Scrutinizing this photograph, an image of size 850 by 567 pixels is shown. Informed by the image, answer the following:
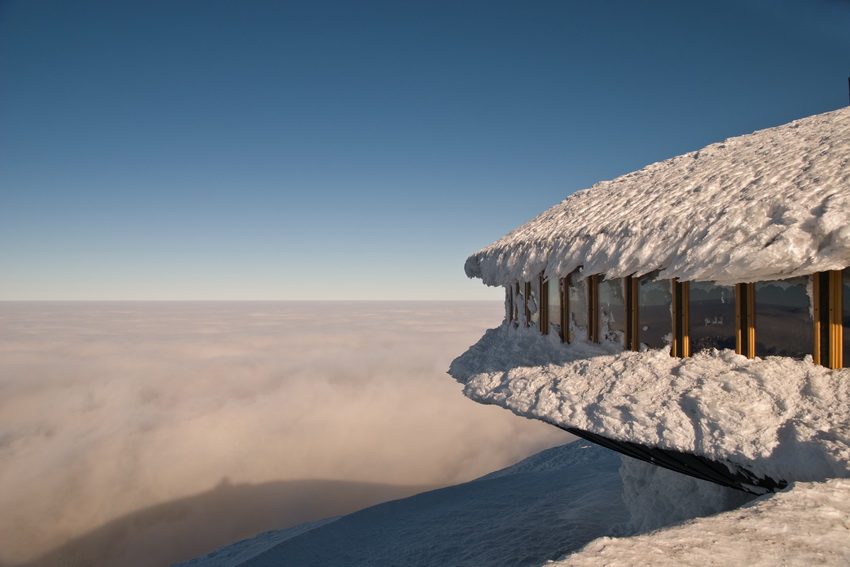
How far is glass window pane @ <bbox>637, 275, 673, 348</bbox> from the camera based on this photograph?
614 centimetres

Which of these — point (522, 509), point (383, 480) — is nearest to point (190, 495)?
point (383, 480)

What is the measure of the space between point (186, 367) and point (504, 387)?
152544mm

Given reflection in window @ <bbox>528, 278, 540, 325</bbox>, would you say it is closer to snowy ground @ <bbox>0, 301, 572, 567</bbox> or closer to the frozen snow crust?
the frozen snow crust

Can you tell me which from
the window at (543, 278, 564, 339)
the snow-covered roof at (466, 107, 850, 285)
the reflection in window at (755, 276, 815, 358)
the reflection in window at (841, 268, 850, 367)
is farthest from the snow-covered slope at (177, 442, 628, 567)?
the reflection in window at (841, 268, 850, 367)

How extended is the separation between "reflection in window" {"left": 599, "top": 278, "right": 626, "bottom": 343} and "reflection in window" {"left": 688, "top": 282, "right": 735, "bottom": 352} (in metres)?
1.01

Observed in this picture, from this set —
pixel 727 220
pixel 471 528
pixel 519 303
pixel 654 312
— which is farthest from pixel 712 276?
pixel 471 528

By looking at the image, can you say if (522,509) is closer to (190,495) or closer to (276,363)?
(190,495)

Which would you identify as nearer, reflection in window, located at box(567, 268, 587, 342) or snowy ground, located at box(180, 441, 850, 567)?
snowy ground, located at box(180, 441, 850, 567)

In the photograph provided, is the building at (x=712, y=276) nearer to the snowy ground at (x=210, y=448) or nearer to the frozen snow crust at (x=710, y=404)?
the frozen snow crust at (x=710, y=404)

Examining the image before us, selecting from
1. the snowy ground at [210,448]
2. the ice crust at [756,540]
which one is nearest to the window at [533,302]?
the ice crust at [756,540]

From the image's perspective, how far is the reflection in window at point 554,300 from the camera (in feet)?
27.4

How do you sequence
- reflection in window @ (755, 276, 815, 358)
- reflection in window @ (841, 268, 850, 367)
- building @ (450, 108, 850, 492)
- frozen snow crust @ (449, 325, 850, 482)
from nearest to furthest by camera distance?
frozen snow crust @ (449, 325, 850, 482) → building @ (450, 108, 850, 492) → reflection in window @ (841, 268, 850, 367) → reflection in window @ (755, 276, 815, 358)

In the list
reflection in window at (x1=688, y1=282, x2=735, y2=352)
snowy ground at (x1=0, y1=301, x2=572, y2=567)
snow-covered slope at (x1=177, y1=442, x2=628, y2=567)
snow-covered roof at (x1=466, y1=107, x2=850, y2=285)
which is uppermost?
snow-covered roof at (x1=466, y1=107, x2=850, y2=285)

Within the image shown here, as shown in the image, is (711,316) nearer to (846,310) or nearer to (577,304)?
(846,310)
